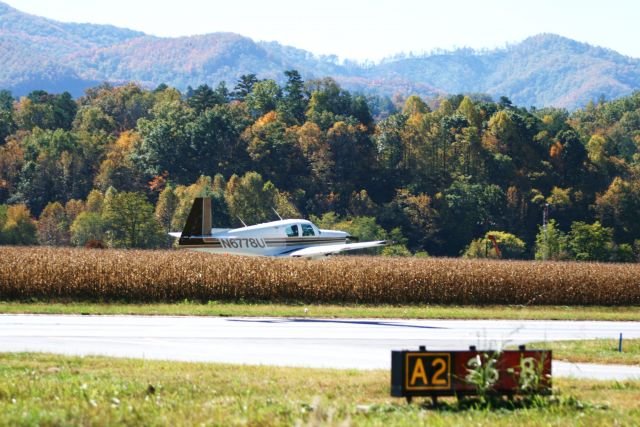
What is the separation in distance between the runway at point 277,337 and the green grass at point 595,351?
2.53 feet

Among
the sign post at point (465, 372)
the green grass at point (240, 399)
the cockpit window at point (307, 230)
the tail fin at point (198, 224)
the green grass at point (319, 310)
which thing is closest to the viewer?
the green grass at point (240, 399)

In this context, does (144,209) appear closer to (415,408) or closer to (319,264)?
(319,264)

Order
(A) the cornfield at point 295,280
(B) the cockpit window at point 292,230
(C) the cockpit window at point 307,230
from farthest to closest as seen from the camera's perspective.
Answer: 1. (C) the cockpit window at point 307,230
2. (B) the cockpit window at point 292,230
3. (A) the cornfield at point 295,280

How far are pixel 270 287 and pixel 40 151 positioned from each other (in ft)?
354

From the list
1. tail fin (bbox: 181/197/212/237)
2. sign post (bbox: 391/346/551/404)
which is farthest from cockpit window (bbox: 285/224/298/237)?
sign post (bbox: 391/346/551/404)

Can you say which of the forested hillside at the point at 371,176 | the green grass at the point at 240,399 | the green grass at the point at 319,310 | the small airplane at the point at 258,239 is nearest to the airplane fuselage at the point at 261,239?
the small airplane at the point at 258,239

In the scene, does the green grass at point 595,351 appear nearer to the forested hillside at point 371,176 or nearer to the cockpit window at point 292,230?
the cockpit window at point 292,230

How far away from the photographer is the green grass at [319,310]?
35.9 metres

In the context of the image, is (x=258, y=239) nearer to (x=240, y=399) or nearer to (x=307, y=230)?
(x=307, y=230)

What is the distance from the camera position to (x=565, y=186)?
146 m

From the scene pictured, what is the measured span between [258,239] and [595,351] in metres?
20.1

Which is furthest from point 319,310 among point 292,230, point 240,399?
point 240,399

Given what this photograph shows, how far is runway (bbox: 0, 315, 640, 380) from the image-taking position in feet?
71.8

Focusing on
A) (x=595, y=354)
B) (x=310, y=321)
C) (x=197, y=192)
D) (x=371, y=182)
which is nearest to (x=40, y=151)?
(x=197, y=192)
